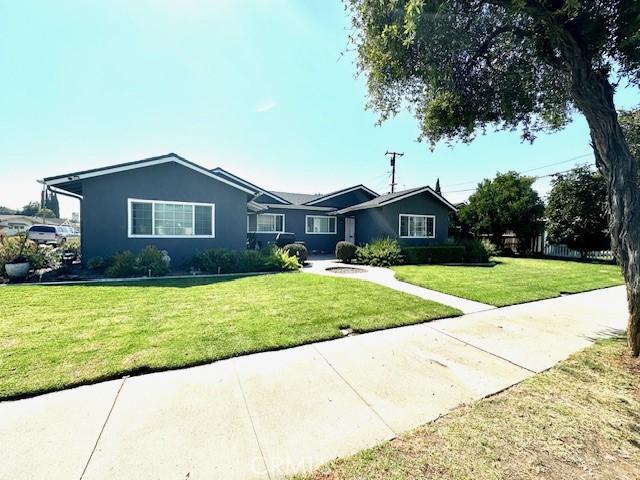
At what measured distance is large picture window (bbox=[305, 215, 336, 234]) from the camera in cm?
1992

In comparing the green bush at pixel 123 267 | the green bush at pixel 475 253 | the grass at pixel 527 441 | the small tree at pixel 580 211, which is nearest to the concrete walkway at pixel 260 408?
the grass at pixel 527 441

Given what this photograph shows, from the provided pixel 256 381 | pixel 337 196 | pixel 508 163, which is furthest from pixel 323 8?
pixel 508 163

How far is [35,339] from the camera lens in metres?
4.07

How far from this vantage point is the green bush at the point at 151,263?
9.60 meters

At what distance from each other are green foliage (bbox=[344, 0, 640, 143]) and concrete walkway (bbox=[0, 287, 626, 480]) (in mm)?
4215

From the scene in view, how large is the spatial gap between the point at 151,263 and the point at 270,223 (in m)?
9.76

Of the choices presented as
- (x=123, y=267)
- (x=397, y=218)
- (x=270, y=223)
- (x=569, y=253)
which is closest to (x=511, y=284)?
(x=397, y=218)

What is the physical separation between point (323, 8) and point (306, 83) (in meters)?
4.20

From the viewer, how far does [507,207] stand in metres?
19.9

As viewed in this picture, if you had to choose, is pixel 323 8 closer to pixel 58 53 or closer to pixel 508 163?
pixel 58 53

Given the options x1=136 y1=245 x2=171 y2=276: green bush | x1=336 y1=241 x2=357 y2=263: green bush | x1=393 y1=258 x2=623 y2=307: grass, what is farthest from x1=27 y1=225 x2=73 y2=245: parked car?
x1=393 y1=258 x2=623 y2=307: grass

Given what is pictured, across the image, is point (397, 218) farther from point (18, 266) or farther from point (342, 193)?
point (18, 266)

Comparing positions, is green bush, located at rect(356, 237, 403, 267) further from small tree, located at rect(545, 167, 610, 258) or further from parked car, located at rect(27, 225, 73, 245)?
parked car, located at rect(27, 225, 73, 245)

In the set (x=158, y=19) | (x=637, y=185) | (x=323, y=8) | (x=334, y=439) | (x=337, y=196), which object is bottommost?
(x=334, y=439)
